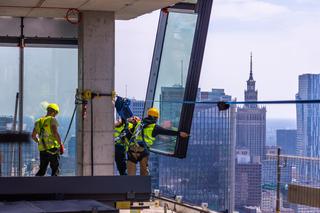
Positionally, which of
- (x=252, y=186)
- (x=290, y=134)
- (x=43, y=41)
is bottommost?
(x=252, y=186)

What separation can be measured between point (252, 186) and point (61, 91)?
427 centimetres

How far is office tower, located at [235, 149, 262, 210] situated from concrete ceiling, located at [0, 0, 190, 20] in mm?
2800

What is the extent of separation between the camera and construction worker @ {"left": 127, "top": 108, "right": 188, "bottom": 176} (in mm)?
12469

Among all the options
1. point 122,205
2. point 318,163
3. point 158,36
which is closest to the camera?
point 122,205

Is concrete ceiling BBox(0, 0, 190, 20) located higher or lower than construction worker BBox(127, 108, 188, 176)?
higher

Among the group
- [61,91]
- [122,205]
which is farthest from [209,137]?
[122,205]

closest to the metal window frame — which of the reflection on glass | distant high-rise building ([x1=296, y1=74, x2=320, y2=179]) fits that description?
the reflection on glass

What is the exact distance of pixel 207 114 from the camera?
14430 mm

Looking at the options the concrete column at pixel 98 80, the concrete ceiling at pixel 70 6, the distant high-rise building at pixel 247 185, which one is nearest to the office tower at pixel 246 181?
the distant high-rise building at pixel 247 185

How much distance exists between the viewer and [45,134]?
38.8 feet

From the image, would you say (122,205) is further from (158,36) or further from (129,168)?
(158,36)

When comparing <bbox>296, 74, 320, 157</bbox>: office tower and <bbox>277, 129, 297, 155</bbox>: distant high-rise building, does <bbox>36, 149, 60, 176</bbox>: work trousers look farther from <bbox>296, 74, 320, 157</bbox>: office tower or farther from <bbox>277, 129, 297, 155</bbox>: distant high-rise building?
<bbox>296, 74, 320, 157</bbox>: office tower

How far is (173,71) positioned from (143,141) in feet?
7.63

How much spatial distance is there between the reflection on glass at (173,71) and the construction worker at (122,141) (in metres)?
1.29
